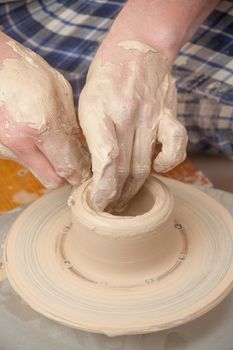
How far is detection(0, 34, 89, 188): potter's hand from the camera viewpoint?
1.28 meters

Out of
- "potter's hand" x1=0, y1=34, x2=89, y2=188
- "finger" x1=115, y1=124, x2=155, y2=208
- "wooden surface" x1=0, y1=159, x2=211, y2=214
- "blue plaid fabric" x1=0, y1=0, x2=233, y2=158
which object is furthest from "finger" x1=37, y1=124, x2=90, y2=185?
"blue plaid fabric" x1=0, y1=0, x2=233, y2=158

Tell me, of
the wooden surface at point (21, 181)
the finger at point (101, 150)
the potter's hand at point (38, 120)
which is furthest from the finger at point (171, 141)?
the wooden surface at point (21, 181)

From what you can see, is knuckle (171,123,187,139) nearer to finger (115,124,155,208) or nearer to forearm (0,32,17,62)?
finger (115,124,155,208)

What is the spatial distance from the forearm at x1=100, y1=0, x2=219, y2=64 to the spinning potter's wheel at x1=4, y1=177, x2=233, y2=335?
1.26ft

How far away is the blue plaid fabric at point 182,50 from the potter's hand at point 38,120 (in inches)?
27.5

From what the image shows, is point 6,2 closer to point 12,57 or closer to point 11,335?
point 12,57

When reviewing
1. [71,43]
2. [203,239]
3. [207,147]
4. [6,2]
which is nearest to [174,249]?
[203,239]

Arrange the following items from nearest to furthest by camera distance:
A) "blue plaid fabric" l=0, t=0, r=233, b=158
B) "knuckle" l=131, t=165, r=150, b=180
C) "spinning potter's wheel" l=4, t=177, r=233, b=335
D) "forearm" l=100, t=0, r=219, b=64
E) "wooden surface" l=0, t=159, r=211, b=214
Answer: "spinning potter's wheel" l=4, t=177, r=233, b=335, "knuckle" l=131, t=165, r=150, b=180, "forearm" l=100, t=0, r=219, b=64, "wooden surface" l=0, t=159, r=211, b=214, "blue plaid fabric" l=0, t=0, r=233, b=158

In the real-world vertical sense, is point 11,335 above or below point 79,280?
below

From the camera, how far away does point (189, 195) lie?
1.50 m

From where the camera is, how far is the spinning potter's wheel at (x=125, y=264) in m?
1.17

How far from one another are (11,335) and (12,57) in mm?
627

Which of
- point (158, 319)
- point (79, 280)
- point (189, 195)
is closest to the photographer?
point (158, 319)

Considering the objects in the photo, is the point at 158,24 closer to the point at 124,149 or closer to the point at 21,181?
the point at 124,149
